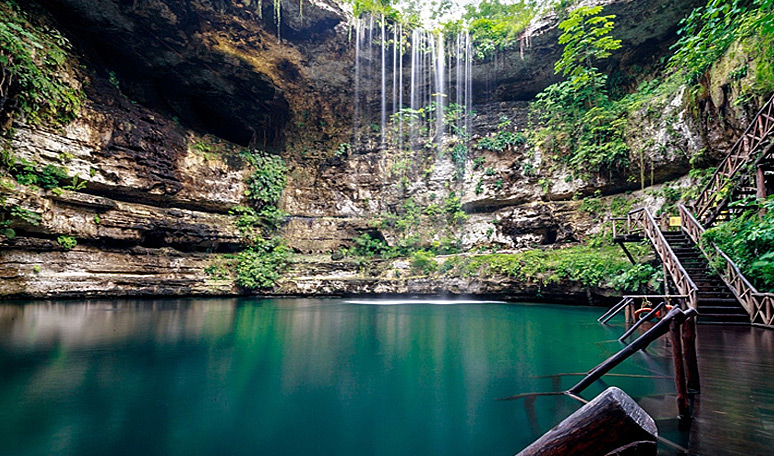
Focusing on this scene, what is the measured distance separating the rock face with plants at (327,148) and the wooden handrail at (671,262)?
1137 mm

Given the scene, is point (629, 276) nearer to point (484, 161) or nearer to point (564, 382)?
point (564, 382)

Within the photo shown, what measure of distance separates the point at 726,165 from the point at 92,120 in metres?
21.4

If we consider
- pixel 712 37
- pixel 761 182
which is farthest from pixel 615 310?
pixel 712 37

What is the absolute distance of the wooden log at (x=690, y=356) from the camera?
2641 mm

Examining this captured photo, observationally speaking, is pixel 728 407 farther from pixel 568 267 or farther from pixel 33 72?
pixel 33 72

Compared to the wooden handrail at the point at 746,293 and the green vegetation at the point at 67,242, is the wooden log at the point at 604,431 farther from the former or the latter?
the green vegetation at the point at 67,242

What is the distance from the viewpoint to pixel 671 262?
7.67 m

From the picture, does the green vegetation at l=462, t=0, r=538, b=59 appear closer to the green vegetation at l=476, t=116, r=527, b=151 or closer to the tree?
the tree

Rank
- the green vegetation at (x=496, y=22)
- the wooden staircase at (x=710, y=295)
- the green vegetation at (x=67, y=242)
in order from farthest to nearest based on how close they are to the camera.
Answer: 1. the green vegetation at (x=496, y=22)
2. the green vegetation at (x=67, y=242)
3. the wooden staircase at (x=710, y=295)

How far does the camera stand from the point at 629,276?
9.66 metres

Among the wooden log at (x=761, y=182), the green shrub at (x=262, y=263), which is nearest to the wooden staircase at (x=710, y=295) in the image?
the wooden log at (x=761, y=182)

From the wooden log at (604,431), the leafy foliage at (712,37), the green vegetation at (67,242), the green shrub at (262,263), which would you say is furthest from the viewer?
the green shrub at (262,263)

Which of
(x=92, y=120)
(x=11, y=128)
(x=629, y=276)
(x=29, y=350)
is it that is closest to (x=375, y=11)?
(x=92, y=120)

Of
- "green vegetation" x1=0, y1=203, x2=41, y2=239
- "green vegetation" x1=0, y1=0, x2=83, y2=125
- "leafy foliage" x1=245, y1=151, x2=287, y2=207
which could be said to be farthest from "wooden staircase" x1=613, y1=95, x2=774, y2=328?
"green vegetation" x1=0, y1=0, x2=83, y2=125
